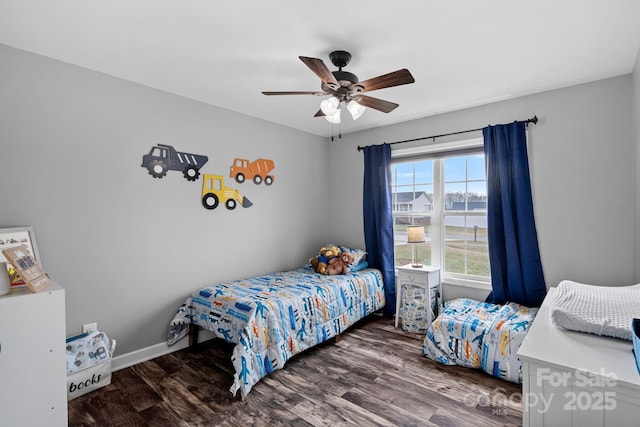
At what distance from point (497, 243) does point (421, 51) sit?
6.68ft

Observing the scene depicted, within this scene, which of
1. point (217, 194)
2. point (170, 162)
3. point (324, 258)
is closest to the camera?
point (170, 162)

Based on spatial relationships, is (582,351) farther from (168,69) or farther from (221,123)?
(221,123)

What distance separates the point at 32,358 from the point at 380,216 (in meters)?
3.35

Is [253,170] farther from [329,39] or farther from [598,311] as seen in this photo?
[598,311]

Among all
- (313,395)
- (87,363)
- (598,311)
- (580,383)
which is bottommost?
(313,395)

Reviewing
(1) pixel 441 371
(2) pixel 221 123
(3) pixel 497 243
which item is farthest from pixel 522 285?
(2) pixel 221 123

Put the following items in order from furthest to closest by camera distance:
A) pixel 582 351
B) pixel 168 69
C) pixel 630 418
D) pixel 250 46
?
pixel 168 69 < pixel 250 46 < pixel 582 351 < pixel 630 418

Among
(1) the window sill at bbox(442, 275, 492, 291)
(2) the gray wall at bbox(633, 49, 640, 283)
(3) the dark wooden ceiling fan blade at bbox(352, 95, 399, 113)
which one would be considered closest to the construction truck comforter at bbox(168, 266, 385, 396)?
(1) the window sill at bbox(442, 275, 492, 291)

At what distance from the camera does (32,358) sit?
159 cm

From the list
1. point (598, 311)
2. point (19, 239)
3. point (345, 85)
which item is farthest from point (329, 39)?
point (19, 239)

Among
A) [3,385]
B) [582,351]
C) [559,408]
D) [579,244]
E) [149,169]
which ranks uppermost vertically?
[149,169]

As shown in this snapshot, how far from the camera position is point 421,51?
7.33 feet

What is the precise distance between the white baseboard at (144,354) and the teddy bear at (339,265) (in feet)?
5.46

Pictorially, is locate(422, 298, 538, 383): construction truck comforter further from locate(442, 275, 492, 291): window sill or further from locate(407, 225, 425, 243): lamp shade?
locate(407, 225, 425, 243): lamp shade
